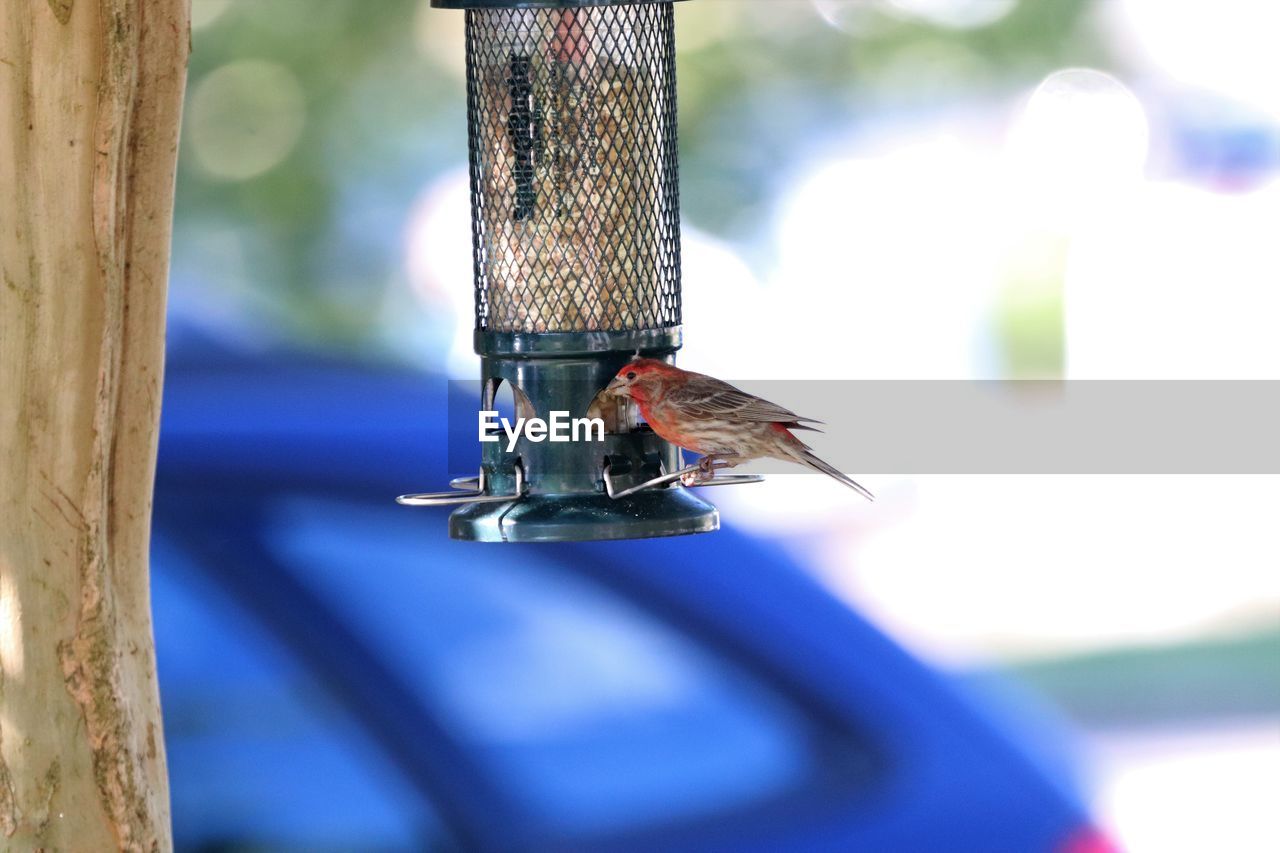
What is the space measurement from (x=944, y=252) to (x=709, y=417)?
1870mm

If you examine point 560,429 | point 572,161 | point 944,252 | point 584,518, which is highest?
point 572,161

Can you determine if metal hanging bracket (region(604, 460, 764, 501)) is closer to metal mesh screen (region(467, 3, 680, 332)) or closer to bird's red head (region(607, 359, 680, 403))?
bird's red head (region(607, 359, 680, 403))

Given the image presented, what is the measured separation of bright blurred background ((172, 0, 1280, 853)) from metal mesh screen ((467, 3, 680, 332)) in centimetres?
155

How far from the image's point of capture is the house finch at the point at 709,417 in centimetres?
245

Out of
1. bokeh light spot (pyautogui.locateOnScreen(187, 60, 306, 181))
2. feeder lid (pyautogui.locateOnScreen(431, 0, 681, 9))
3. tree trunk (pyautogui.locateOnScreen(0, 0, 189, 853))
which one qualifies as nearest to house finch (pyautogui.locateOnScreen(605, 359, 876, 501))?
feeder lid (pyautogui.locateOnScreen(431, 0, 681, 9))

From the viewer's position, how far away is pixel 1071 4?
4145 millimetres

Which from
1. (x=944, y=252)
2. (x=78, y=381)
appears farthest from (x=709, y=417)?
(x=944, y=252)

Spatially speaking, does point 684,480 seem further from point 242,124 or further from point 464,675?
point 242,124

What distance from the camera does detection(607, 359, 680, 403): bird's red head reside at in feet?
8.02

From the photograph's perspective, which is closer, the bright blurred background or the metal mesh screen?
the metal mesh screen

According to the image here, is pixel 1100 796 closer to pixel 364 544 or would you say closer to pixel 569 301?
pixel 364 544

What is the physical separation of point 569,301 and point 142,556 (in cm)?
74

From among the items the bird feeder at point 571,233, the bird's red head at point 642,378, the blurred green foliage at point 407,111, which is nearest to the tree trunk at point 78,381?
the bird feeder at point 571,233

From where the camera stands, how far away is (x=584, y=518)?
2.41m
